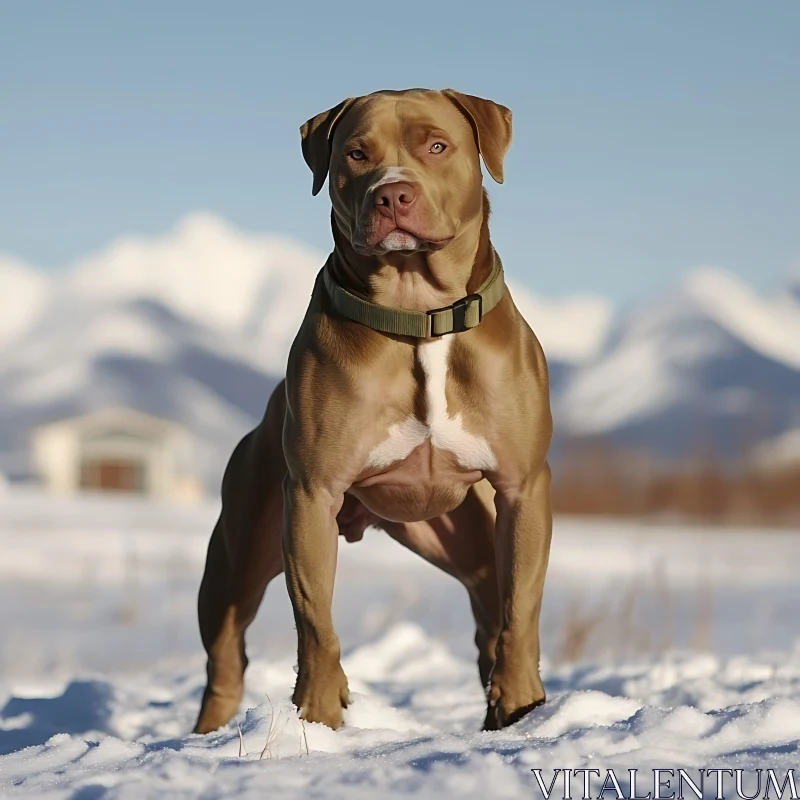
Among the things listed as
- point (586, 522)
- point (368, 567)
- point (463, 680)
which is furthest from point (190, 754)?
point (586, 522)

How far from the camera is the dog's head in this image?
10.2 ft

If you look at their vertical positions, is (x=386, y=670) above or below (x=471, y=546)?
above

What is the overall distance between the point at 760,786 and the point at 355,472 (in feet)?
4.58

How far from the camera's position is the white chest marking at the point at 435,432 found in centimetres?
328

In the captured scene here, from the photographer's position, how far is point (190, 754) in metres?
2.70

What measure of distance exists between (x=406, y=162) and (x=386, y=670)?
161 inches

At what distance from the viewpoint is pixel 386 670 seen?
6719 millimetres

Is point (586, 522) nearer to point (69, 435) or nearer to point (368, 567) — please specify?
point (368, 567)

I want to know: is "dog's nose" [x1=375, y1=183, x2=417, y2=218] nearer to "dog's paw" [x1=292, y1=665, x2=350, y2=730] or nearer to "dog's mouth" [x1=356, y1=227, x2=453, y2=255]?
"dog's mouth" [x1=356, y1=227, x2=453, y2=255]

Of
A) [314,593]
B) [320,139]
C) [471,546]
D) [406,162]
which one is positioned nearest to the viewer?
[406,162]

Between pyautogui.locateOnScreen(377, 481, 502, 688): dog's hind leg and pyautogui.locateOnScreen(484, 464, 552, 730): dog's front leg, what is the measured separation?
1.51ft

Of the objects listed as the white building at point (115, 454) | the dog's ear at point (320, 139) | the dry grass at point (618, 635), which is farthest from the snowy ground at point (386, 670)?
the white building at point (115, 454)

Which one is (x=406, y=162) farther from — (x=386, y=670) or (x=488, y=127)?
(x=386, y=670)

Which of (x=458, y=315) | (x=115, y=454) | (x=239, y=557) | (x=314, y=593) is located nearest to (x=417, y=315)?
(x=458, y=315)
